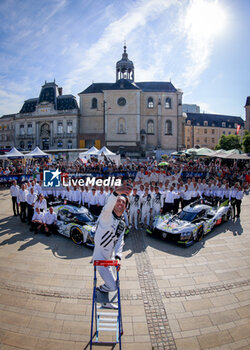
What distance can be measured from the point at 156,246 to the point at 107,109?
44.5 meters

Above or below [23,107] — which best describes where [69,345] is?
below

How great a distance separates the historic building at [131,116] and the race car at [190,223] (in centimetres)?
3915

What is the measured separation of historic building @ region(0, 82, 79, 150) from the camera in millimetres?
51406

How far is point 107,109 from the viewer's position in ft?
160

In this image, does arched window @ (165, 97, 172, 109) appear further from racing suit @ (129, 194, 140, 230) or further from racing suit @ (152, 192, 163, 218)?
racing suit @ (129, 194, 140, 230)

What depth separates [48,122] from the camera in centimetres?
5253

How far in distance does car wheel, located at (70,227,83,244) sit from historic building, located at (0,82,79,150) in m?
Answer: 44.8

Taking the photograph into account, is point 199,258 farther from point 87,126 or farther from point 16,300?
A: point 87,126

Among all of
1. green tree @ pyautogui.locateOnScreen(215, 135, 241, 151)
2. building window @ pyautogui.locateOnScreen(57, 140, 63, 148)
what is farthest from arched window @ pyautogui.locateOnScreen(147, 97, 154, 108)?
building window @ pyautogui.locateOnScreen(57, 140, 63, 148)

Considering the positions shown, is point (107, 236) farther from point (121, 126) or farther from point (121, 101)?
point (121, 101)

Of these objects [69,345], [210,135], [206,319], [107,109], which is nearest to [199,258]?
[206,319]

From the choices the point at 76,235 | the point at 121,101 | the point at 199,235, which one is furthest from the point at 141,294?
the point at 121,101

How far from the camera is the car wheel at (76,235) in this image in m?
8.26

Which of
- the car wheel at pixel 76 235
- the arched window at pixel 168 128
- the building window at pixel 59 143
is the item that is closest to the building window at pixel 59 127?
the building window at pixel 59 143
